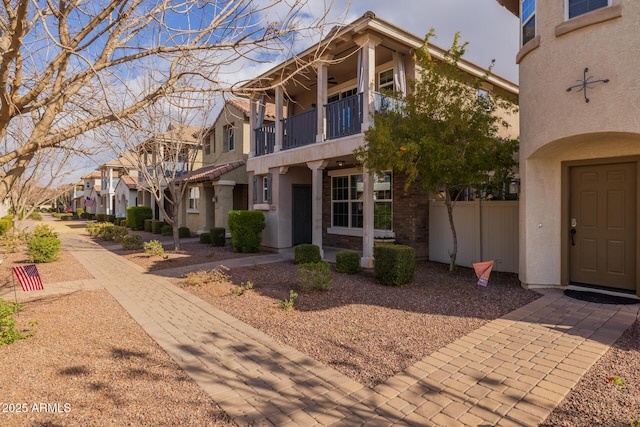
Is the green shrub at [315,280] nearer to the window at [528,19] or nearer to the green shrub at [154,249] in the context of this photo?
the window at [528,19]

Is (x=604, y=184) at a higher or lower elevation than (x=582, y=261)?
higher

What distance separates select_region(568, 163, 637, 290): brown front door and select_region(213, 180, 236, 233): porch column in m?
14.6

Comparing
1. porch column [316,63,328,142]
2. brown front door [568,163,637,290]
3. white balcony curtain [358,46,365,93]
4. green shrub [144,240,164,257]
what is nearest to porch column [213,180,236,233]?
green shrub [144,240,164,257]

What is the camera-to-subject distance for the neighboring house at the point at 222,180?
18484 mm

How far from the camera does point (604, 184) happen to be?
23.4ft

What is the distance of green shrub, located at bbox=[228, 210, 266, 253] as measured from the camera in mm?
13656

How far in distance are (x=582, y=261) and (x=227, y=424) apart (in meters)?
7.51

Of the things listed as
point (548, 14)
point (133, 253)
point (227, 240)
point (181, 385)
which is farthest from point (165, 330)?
point (227, 240)

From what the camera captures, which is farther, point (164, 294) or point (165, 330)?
point (164, 294)

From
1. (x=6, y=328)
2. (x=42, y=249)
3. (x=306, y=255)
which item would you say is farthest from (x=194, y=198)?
(x=6, y=328)

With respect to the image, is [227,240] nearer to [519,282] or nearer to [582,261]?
[519,282]

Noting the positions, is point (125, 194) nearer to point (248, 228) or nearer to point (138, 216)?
point (138, 216)

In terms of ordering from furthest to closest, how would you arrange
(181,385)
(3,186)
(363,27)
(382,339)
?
(363,27) → (382,339) → (3,186) → (181,385)

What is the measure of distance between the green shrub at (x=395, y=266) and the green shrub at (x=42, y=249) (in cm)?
1130
